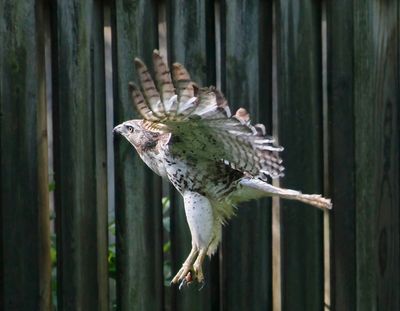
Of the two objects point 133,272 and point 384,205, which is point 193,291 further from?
point 384,205

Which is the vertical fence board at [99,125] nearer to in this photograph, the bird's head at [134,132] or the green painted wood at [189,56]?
the green painted wood at [189,56]

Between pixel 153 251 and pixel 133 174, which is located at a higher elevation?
pixel 133 174

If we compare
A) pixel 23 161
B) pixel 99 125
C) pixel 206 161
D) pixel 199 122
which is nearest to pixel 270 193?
pixel 206 161

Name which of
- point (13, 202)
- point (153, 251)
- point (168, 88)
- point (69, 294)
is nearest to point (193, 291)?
point (153, 251)

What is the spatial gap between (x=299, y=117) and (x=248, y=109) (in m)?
0.23

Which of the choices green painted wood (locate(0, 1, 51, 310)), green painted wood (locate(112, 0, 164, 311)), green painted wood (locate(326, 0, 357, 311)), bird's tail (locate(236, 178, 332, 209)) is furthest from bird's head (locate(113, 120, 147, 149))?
green painted wood (locate(326, 0, 357, 311))

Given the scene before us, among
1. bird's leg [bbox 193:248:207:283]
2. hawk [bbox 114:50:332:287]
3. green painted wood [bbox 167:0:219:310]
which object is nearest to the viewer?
hawk [bbox 114:50:332:287]

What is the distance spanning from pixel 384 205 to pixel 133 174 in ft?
3.62

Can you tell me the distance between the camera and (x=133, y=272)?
Answer: 4738 mm

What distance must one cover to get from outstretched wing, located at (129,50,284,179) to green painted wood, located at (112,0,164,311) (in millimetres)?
791

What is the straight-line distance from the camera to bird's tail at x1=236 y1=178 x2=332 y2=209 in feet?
12.1

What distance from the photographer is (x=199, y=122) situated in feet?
11.1

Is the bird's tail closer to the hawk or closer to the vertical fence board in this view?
the hawk

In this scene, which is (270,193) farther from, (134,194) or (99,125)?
(99,125)
